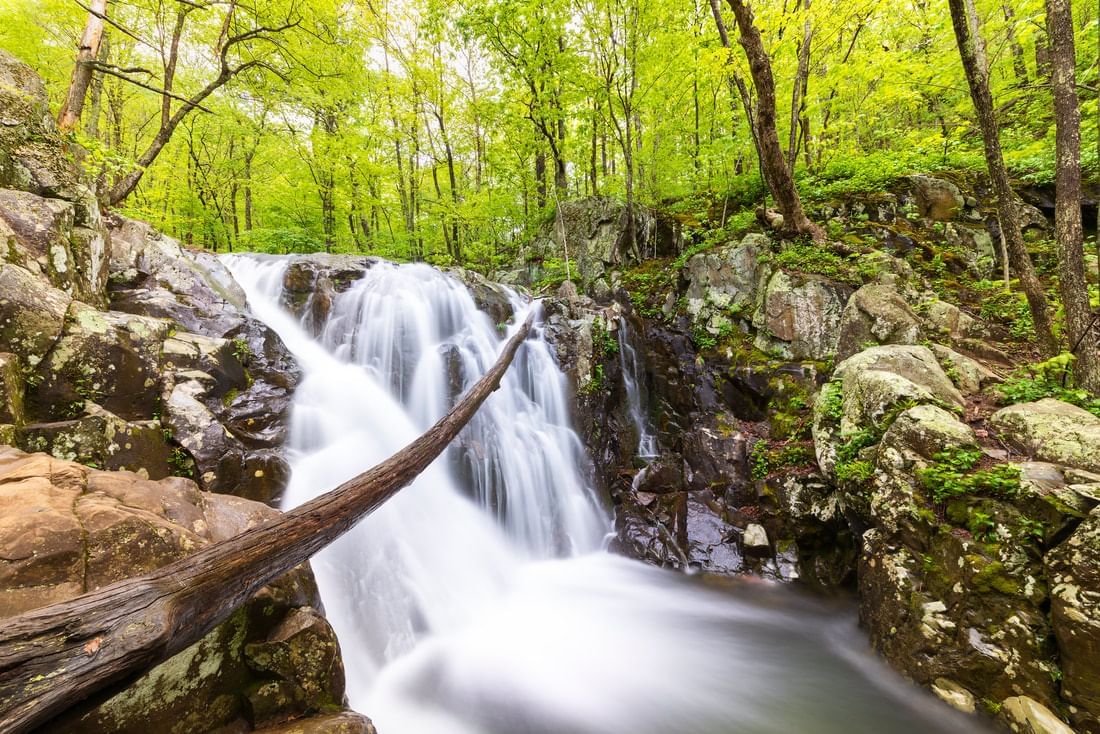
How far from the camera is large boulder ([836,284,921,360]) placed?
6.77 m

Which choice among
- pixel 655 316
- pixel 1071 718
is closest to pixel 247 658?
pixel 1071 718

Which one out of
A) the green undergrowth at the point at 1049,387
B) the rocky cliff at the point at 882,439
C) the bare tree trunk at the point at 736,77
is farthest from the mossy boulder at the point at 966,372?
the bare tree trunk at the point at 736,77

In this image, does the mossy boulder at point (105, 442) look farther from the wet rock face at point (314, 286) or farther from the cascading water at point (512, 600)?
the wet rock face at point (314, 286)

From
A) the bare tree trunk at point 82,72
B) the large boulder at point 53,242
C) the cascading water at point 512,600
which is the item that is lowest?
the cascading water at point 512,600

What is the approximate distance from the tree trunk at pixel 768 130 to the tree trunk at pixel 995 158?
8.08 feet

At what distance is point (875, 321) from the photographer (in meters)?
7.04

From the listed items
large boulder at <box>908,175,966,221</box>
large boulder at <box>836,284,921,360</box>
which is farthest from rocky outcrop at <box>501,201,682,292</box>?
large boulder at <box>836,284,921,360</box>

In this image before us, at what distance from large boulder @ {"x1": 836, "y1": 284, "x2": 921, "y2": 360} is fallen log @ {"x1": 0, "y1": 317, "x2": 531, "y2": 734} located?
817 cm

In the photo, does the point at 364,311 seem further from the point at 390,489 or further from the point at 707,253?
the point at 707,253

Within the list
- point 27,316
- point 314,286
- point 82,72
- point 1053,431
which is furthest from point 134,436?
point 1053,431

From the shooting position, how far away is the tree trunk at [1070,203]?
4.47m

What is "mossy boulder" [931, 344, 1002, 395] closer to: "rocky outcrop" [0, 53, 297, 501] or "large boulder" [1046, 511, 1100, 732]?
"large boulder" [1046, 511, 1100, 732]

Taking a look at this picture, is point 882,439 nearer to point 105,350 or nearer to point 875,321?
point 875,321

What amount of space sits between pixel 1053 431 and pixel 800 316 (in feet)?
14.2
